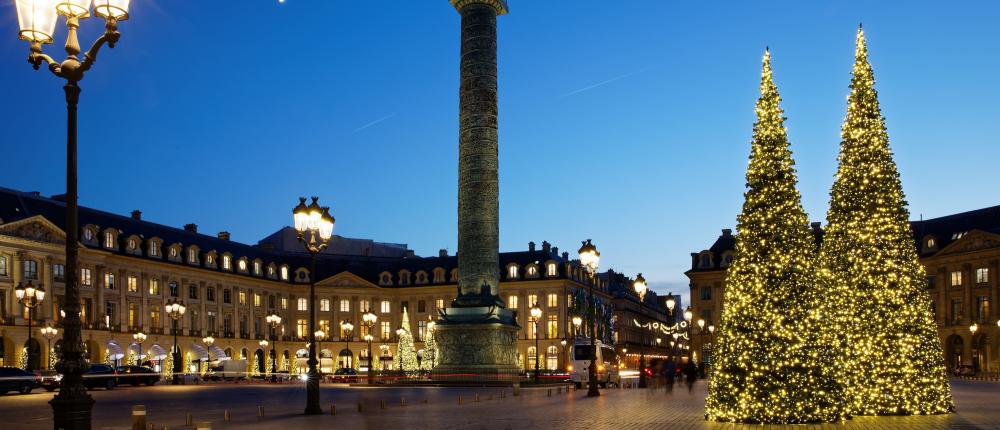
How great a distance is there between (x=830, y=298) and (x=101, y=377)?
39502 mm

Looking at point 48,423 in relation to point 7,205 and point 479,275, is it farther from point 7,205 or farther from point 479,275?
point 7,205

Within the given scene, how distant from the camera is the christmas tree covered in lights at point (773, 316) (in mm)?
19328

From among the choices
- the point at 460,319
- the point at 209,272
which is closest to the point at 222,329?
the point at 209,272

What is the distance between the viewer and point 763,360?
1941cm

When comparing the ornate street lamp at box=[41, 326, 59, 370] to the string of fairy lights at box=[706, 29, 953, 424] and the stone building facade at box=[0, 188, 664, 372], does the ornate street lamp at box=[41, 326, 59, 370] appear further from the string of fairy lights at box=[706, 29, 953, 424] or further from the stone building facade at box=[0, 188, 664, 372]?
the string of fairy lights at box=[706, 29, 953, 424]

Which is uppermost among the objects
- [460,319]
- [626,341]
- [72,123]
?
[72,123]

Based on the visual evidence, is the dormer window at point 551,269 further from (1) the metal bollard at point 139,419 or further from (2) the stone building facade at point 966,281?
(1) the metal bollard at point 139,419

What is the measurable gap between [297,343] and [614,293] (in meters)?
44.5

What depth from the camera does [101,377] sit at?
49.1 meters

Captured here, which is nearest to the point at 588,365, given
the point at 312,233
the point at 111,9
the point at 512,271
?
the point at 312,233

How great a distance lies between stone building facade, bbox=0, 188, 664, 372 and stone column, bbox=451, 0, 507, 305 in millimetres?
30750

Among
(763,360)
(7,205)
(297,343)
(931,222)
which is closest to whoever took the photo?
(763,360)

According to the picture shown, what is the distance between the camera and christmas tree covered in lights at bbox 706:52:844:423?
19.3 meters

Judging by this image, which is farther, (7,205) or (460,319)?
(7,205)
